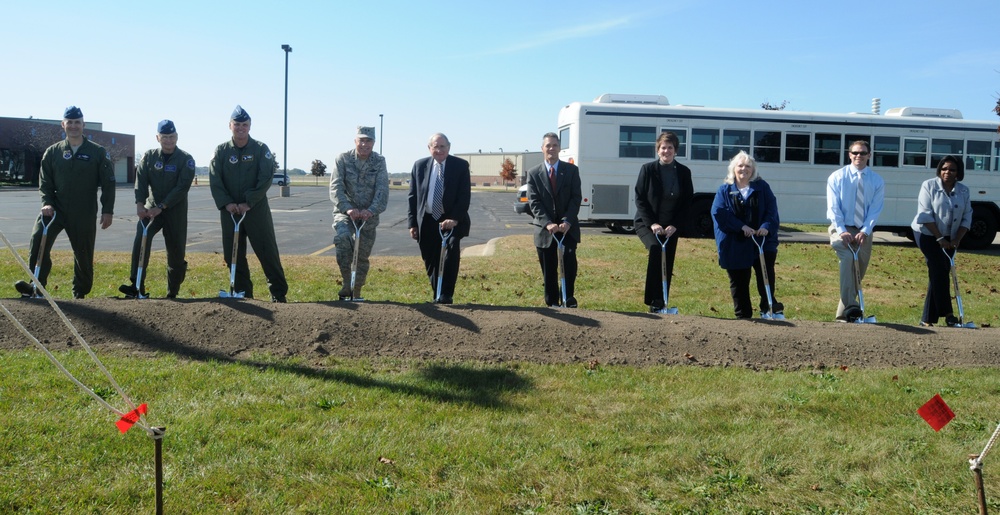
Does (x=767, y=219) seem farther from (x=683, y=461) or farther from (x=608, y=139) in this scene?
(x=608, y=139)

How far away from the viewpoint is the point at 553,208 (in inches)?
310

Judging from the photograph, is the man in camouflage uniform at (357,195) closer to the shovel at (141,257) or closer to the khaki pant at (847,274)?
the shovel at (141,257)

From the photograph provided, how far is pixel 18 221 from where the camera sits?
22.0 metres

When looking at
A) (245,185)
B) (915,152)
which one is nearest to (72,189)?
(245,185)

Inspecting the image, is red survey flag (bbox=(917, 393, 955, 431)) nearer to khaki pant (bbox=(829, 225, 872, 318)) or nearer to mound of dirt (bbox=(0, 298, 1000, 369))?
mound of dirt (bbox=(0, 298, 1000, 369))

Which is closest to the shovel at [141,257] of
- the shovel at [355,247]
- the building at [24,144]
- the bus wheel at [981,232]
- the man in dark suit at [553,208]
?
the shovel at [355,247]

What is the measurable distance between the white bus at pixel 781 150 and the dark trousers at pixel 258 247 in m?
11.0

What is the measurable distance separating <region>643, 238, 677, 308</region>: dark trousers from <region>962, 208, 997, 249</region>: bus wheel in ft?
44.8

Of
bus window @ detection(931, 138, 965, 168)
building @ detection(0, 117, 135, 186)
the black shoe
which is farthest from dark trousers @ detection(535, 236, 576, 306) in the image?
building @ detection(0, 117, 135, 186)

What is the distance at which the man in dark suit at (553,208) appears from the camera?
7766 mm

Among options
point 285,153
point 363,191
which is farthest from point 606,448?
point 285,153

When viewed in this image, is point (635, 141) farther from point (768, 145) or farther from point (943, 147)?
point (943, 147)

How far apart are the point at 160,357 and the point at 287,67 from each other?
39.0 m

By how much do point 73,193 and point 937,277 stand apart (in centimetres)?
840
